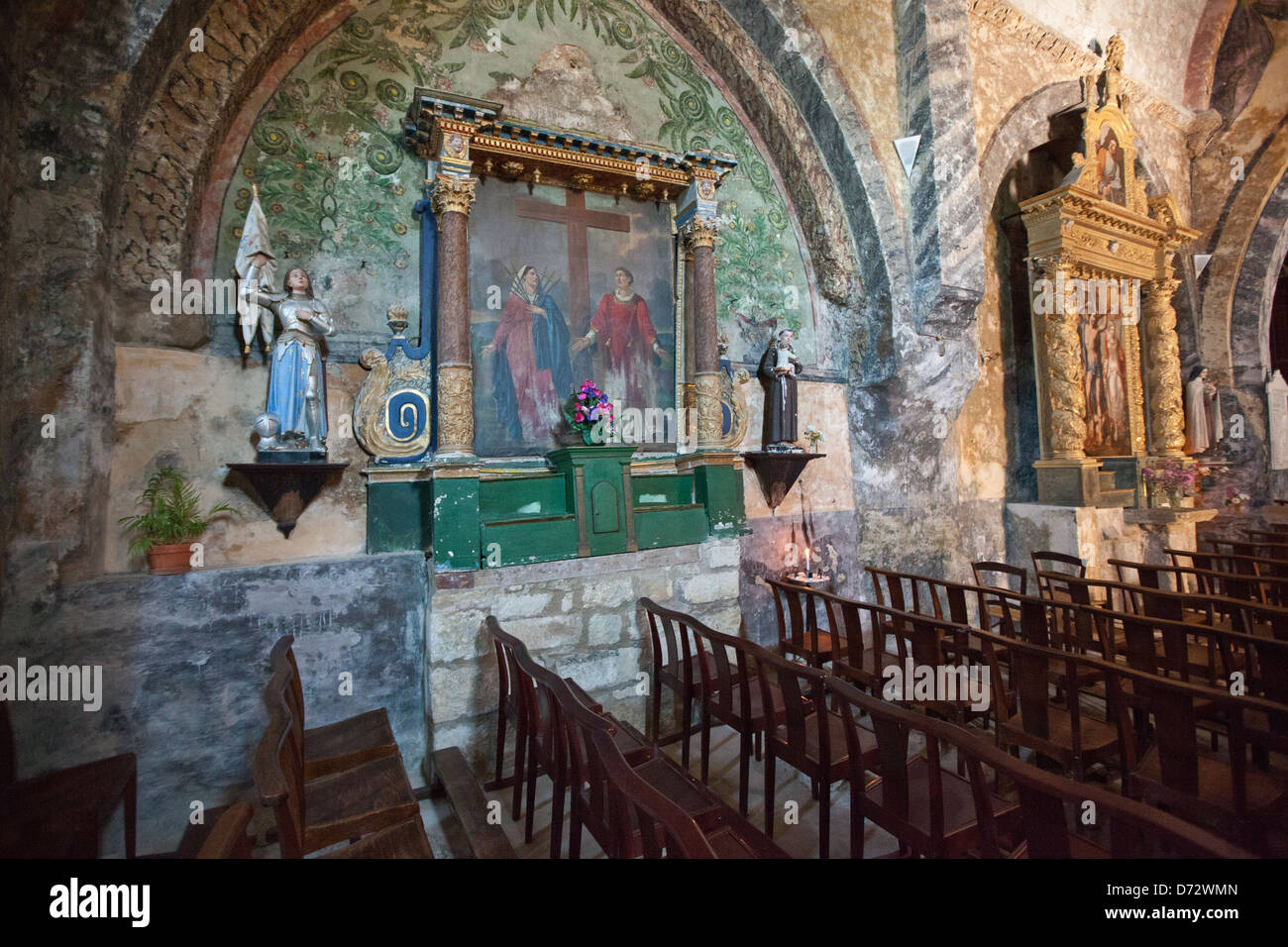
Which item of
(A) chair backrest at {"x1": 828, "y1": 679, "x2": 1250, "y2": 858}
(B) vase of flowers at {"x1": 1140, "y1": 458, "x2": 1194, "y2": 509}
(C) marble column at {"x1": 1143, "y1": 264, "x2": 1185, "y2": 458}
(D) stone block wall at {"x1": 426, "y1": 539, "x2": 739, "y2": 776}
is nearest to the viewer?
(A) chair backrest at {"x1": 828, "y1": 679, "x2": 1250, "y2": 858}

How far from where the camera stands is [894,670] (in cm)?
333

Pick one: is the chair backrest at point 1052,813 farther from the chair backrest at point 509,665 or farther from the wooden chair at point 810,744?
the chair backrest at point 509,665

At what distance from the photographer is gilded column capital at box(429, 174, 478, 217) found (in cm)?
393

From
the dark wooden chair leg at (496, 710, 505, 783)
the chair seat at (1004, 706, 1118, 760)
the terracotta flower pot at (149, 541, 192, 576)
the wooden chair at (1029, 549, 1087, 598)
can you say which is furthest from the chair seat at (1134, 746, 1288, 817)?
the terracotta flower pot at (149, 541, 192, 576)

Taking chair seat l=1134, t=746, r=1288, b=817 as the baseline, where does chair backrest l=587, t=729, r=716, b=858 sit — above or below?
above

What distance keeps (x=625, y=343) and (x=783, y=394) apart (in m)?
1.51

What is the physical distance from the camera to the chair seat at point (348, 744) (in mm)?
2694

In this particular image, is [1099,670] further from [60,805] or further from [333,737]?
[60,805]

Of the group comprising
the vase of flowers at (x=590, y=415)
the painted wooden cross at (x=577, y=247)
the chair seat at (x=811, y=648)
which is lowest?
the chair seat at (x=811, y=648)

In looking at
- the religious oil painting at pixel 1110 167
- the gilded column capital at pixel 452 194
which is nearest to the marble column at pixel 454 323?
the gilded column capital at pixel 452 194

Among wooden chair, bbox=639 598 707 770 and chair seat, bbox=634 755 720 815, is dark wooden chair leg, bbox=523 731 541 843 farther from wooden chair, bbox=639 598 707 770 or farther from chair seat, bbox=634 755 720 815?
wooden chair, bbox=639 598 707 770

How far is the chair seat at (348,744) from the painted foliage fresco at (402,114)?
7.70ft

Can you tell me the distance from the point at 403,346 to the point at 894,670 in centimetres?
379
